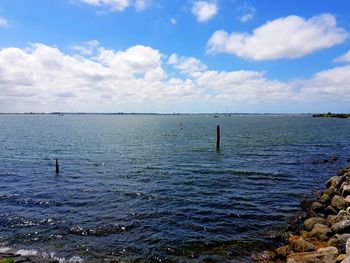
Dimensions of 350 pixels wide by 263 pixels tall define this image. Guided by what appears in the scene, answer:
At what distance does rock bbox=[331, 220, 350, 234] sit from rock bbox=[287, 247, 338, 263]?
2567 millimetres

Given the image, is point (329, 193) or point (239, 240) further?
point (329, 193)

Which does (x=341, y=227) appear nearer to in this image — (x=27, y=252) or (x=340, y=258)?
(x=340, y=258)

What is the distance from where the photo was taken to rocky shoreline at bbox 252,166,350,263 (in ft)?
41.5

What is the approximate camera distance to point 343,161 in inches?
1559

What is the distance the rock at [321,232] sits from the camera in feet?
51.4

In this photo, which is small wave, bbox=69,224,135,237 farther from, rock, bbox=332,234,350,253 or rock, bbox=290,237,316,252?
rock, bbox=332,234,350,253

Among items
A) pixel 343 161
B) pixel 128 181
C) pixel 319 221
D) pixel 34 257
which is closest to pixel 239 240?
pixel 319 221

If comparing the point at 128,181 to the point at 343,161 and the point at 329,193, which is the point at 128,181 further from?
the point at 343,161

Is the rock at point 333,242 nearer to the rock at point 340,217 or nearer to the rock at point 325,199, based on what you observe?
the rock at point 340,217

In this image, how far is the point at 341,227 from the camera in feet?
49.7

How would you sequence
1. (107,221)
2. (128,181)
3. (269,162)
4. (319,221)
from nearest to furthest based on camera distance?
(319,221)
(107,221)
(128,181)
(269,162)

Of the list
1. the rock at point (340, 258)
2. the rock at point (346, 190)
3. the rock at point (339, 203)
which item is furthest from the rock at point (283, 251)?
the rock at point (346, 190)

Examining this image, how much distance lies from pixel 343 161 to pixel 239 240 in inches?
1150

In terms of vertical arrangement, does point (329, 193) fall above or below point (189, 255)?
above
